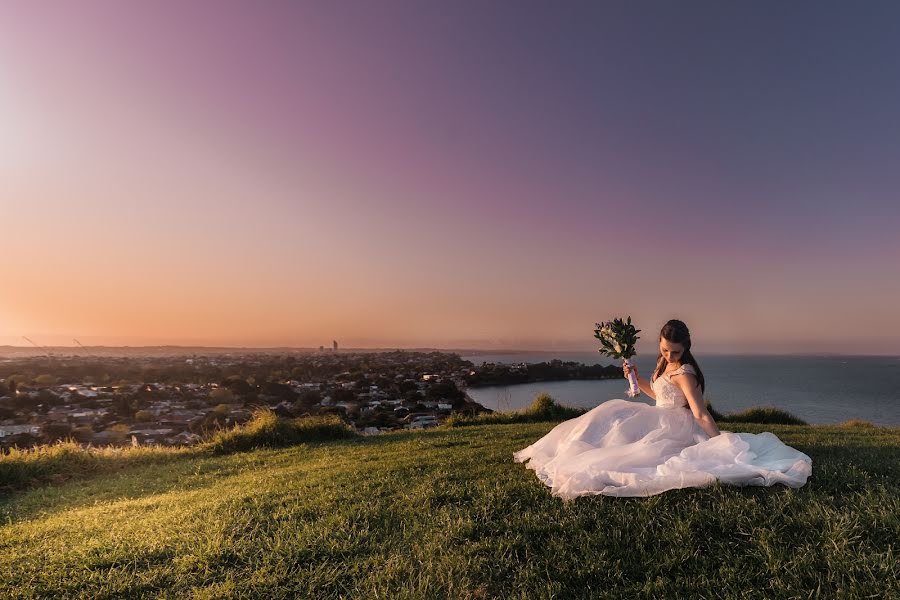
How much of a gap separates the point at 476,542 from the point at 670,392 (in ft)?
14.8

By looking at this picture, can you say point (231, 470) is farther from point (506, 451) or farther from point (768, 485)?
point (768, 485)

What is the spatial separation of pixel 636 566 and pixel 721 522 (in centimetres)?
117

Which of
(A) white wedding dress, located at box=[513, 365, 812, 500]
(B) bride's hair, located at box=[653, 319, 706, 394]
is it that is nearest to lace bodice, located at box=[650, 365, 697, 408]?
(A) white wedding dress, located at box=[513, 365, 812, 500]

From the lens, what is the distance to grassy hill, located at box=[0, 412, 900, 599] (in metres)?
3.69

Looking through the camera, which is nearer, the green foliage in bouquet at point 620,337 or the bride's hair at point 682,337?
the bride's hair at point 682,337

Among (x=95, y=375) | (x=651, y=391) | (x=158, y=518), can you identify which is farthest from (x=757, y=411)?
(x=95, y=375)

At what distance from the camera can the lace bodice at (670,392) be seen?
7066mm

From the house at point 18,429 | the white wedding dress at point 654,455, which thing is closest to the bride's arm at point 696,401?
the white wedding dress at point 654,455

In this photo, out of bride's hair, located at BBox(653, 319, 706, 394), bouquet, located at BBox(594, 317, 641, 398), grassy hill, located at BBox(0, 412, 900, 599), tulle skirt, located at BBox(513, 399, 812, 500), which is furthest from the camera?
bouquet, located at BBox(594, 317, 641, 398)

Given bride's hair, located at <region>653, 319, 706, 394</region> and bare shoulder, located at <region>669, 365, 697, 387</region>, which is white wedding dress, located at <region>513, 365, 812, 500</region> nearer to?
bare shoulder, located at <region>669, 365, 697, 387</region>

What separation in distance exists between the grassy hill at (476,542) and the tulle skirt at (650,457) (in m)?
0.19

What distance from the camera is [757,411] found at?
2053cm

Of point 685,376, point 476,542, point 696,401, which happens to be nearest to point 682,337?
point 685,376

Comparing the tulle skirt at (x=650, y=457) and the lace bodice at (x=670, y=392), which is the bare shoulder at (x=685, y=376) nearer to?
the lace bodice at (x=670, y=392)
